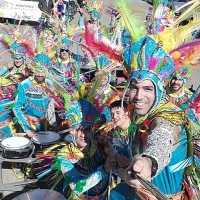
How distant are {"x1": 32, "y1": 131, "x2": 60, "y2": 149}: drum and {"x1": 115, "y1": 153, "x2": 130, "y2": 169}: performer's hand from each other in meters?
1.54

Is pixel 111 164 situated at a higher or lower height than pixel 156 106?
lower

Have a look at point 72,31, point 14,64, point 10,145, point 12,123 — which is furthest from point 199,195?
point 72,31

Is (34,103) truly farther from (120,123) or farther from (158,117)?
(158,117)

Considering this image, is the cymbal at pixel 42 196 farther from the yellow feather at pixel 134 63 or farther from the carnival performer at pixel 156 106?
the yellow feather at pixel 134 63

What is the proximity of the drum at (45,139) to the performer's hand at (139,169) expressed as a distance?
7.30 ft

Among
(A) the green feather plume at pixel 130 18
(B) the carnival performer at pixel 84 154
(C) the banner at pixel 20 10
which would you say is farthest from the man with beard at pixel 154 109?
(C) the banner at pixel 20 10

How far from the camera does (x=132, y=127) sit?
199 centimetres

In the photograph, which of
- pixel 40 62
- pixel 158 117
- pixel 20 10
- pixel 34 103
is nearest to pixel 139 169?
pixel 158 117

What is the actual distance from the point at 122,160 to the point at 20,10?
35.7 feet

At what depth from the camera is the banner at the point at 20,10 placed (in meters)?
12.0

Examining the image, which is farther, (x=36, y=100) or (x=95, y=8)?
(x=95, y=8)

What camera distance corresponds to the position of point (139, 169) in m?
1.35

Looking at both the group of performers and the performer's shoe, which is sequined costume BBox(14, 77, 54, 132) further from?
the performer's shoe

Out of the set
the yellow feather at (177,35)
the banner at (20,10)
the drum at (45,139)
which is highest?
the yellow feather at (177,35)
